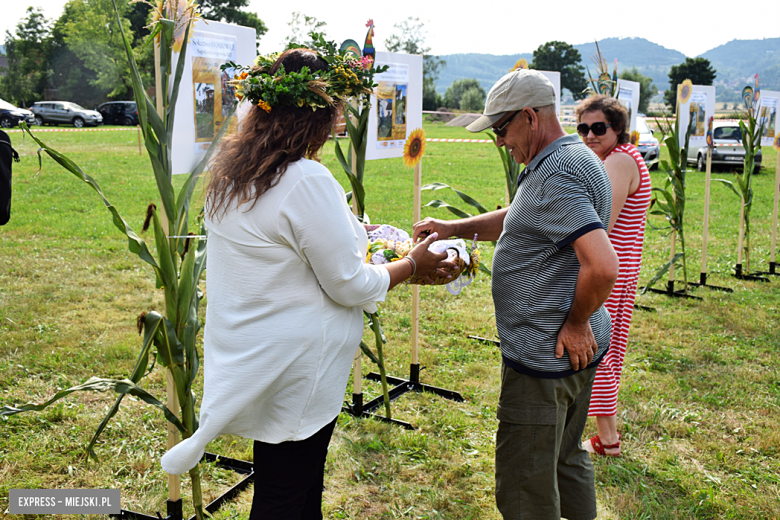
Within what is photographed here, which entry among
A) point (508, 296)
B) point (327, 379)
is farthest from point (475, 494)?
point (327, 379)

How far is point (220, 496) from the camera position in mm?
2492

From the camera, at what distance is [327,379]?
1575 millimetres

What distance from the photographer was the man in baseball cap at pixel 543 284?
1.66 m

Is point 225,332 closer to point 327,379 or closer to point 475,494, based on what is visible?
point 327,379

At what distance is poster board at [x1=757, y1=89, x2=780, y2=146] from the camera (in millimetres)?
6523

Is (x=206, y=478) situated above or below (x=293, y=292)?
below

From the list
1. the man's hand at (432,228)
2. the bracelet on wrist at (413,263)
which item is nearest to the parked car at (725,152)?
the man's hand at (432,228)

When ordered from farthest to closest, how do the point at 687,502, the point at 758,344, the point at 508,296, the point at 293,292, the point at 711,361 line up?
1. the point at 758,344
2. the point at 711,361
3. the point at 687,502
4. the point at 508,296
5. the point at 293,292

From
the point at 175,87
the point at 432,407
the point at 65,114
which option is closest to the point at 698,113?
the point at 432,407

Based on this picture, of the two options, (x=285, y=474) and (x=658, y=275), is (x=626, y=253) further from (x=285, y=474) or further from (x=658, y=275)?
(x=658, y=275)

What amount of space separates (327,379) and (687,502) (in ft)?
6.60

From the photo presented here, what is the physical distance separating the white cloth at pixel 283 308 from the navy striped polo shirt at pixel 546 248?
18.6 inches

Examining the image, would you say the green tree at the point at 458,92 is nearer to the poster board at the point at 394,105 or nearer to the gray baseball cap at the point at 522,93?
the poster board at the point at 394,105

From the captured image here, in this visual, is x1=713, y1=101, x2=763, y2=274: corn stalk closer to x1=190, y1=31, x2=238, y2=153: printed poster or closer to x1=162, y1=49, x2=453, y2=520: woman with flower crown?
x1=190, y1=31, x2=238, y2=153: printed poster
